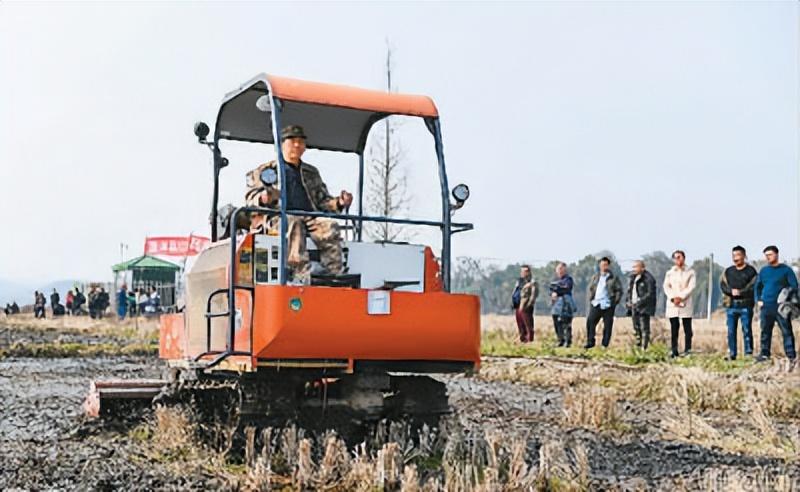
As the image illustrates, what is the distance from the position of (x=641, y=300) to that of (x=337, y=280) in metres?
10.7

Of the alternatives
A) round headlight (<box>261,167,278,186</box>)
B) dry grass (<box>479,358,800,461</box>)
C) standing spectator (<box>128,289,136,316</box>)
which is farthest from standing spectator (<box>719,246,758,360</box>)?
standing spectator (<box>128,289,136,316</box>)

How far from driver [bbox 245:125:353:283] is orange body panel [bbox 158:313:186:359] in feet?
4.89

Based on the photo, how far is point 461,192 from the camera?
918 centimetres

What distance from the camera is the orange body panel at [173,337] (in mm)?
10195

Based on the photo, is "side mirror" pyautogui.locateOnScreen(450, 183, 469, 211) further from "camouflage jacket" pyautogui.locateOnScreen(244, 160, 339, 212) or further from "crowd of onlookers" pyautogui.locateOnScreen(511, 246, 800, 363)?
"crowd of onlookers" pyautogui.locateOnScreen(511, 246, 800, 363)

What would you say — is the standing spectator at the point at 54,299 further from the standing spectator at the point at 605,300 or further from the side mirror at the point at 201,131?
the side mirror at the point at 201,131

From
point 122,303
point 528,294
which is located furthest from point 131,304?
point 528,294

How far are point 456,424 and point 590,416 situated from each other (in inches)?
101

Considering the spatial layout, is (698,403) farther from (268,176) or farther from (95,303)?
(95,303)

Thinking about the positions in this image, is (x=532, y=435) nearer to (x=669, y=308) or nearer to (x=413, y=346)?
(x=413, y=346)

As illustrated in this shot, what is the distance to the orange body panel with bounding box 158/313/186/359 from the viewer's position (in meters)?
10.2

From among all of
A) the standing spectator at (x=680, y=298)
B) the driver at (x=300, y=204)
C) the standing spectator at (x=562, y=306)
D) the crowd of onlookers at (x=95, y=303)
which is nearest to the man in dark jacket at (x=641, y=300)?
the standing spectator at (x=680, y=298)

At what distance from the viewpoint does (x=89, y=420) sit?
35.8 feet

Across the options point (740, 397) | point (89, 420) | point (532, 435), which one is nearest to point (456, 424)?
point (532, 435)
